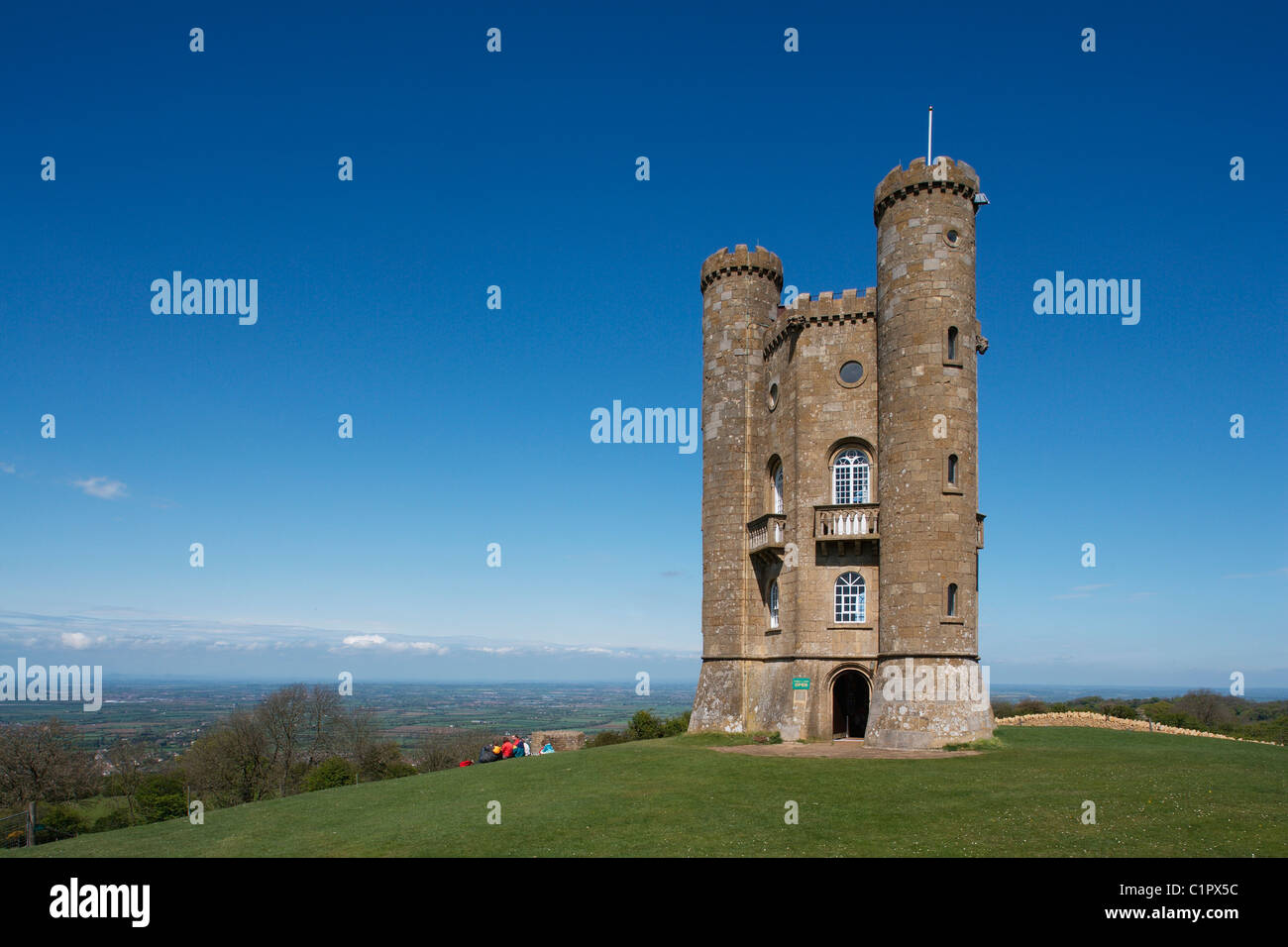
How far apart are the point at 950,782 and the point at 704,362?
2292 centimetres

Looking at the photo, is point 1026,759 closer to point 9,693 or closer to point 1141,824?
point 1141,824

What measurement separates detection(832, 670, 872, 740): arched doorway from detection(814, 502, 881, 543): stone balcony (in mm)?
5978

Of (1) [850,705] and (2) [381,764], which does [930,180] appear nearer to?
(1) [850,705]

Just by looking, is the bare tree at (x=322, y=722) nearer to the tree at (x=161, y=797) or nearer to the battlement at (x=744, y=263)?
the tree at (x=161, y=797)

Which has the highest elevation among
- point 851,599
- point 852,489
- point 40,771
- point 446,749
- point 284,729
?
point 852,489

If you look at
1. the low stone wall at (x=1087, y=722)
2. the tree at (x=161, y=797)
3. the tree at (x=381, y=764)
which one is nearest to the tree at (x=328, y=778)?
the tree at (x=381, y=764)

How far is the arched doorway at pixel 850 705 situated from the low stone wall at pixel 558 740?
10385mm

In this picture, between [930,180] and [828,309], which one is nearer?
[930,180]

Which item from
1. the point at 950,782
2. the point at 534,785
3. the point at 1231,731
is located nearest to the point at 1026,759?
the point at 950,782

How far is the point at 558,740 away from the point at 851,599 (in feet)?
44.0

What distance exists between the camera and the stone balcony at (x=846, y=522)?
102 ft

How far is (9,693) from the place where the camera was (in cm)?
3909

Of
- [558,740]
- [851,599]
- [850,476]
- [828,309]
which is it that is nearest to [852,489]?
[850,476]

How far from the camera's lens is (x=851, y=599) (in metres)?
32.1
